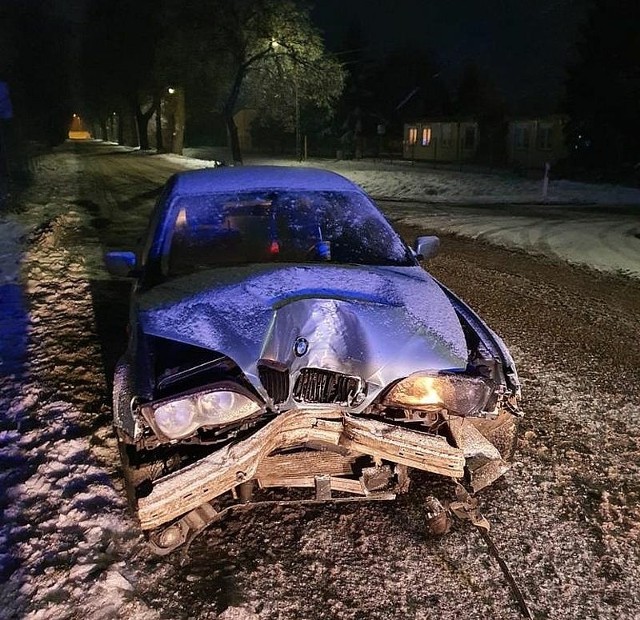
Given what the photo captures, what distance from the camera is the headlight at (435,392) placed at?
2.90 m

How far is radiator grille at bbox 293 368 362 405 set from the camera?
9.42 ft

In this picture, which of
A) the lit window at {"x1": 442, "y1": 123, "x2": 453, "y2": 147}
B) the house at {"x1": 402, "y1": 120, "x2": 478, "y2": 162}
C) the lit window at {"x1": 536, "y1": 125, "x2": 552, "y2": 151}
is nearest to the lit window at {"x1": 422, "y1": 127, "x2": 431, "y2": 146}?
the house at {"x1": 402, "y1": 120, "x2": 478, "y2": 162}

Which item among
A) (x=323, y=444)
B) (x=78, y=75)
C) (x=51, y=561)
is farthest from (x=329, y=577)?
(x=78, y=75)

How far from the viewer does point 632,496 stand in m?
3.45

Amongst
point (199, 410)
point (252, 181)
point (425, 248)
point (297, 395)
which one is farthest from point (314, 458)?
point (252, 181)

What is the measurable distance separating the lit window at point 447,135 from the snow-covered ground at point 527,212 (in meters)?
12.7

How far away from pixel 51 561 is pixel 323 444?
1425 millimetres

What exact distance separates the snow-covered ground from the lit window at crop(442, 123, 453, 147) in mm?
12718

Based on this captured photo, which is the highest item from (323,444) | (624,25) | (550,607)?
(624,25)

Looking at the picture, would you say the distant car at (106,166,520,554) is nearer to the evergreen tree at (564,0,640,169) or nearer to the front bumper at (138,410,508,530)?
the front bumper at (138,410,508,530)

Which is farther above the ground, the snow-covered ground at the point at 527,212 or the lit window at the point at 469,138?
the lit window at the point at 469,138

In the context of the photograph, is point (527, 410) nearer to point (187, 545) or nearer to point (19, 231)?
point (187, 545)

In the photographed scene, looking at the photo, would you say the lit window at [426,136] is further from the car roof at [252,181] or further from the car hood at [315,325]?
the car hood at [315,325]

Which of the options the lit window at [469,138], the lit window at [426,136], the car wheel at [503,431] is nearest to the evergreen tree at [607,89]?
the lit window at [469,138]
